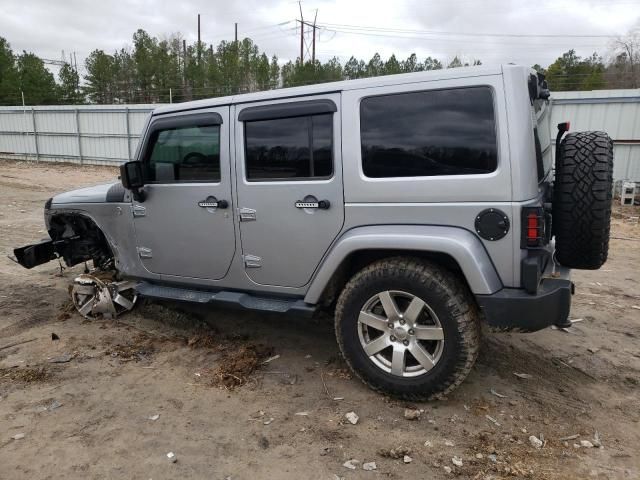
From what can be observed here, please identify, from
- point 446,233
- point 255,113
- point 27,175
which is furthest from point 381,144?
point 27,175

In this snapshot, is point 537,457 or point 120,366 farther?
point 120,366

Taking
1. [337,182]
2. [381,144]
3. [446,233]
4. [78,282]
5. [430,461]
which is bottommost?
[430,461]

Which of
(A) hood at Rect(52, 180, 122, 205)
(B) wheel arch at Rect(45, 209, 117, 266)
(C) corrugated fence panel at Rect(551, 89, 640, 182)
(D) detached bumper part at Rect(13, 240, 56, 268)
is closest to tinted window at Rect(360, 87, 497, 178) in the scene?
(A) hood at Rect(52, 180, 122, 205)

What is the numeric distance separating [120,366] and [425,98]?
3.06m

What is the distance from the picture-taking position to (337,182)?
10.8 ft

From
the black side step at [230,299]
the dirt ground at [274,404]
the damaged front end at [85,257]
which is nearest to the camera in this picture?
the dirt ground at [274,404]

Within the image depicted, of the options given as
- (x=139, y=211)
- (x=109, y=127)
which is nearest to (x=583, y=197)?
(x=139, y=211)

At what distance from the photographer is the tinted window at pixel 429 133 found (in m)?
2.87

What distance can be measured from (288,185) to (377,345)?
1.27m

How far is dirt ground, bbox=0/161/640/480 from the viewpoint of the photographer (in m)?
2.73

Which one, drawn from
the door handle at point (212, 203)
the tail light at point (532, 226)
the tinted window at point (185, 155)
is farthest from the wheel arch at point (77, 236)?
the tail light at point (532, 226)

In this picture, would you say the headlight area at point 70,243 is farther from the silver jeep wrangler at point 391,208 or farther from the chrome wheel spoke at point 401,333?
the chrome wheel spoke at point 401,333

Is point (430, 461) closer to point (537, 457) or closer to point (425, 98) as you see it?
point (537, 457)

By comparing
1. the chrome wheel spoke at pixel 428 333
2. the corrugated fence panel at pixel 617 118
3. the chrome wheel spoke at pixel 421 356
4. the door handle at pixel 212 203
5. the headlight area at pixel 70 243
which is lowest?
the chrome wheel spoke at pixel 421 356
